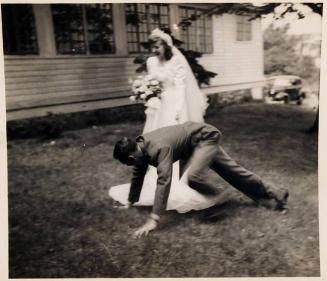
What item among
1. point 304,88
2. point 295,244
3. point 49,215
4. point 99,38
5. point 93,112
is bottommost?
point 295,244

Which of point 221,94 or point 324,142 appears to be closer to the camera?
point 324,142

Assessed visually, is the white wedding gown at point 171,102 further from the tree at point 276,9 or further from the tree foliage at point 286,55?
the tree foliage at point 286,55

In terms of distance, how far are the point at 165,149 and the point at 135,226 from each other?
1.95 ft

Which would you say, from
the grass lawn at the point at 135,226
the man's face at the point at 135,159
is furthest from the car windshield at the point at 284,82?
the man's face at the point at 135,159

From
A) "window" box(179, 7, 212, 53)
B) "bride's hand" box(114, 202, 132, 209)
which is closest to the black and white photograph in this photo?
"bride's hand" box(114, 202, 132, 209)

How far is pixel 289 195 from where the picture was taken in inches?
104

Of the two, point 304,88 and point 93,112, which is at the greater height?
point 304,88

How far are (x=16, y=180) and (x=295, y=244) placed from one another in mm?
2042

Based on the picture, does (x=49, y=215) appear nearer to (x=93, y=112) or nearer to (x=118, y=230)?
(x=118, y=230)

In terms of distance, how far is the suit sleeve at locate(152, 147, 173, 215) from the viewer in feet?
6.96

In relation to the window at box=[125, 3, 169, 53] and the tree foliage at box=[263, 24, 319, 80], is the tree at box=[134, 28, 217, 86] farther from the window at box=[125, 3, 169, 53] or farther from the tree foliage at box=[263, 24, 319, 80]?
the tree foliage at box=[263, 24, 319, 80]

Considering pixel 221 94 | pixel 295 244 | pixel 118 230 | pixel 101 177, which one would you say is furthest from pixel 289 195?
pixel 221 94

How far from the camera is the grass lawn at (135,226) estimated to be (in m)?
2.17

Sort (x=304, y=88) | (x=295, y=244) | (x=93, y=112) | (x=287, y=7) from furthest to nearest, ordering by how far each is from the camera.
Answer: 1. (x=93, y=112)
2. (x=304, y=88)
3. (x=287, y=7)
4. (x=295, y=244)
